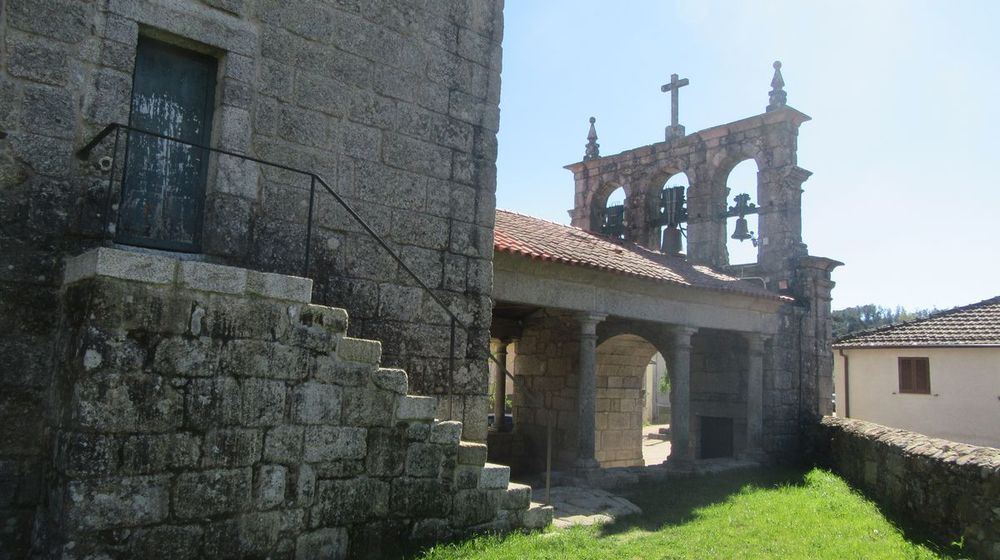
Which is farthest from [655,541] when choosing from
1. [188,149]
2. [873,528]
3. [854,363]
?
[854,363]

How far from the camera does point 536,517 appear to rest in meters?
5.95

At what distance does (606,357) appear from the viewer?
13414 millimetres

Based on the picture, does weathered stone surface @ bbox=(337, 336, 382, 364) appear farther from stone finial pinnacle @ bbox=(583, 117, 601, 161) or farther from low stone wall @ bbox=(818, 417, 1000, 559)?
stone finial pinnacle @ bbox=(583, 117, 601, 161)

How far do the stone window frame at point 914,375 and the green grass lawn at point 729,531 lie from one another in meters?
8.94

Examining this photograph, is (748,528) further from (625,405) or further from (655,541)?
(625,405)

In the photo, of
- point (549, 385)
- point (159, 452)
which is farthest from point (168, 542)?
point (549, 385)

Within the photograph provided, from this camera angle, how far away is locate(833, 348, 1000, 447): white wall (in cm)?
1623

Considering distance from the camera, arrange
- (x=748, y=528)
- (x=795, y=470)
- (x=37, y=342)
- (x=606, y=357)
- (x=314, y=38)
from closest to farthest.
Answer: (x=37, y=342)
(x=314, y=38)
(x=748, y=528)
(x=795, y=470)
(x=606, y=357)

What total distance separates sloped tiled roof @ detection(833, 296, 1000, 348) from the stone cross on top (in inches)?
335

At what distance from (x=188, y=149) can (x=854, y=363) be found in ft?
63.0

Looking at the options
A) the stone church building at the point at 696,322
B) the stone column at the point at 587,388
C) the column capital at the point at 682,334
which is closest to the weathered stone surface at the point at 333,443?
the stone column at the point at 587,388

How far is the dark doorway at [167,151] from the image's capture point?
4660 mm

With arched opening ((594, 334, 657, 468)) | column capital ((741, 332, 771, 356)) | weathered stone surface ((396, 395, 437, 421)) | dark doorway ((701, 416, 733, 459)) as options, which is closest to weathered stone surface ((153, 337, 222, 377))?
weathered stone surface ((396, 395, 437, 421))

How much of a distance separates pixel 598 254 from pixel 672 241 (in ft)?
14.5
